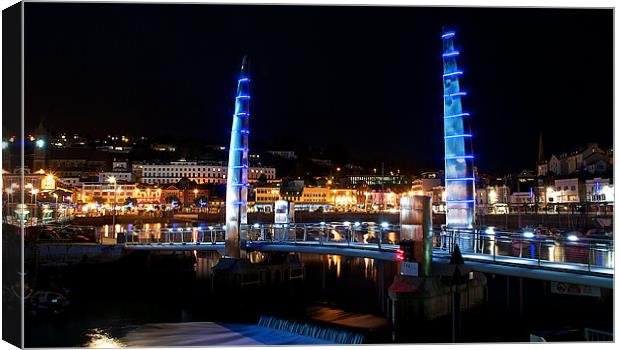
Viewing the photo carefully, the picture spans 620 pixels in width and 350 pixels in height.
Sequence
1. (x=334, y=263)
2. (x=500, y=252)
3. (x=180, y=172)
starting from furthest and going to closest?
(x=180, y=172), (x=334, y=263), (x=500, y=252)

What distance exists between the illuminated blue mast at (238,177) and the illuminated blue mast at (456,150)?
24.8 ft

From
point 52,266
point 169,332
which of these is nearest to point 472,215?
point 169,332

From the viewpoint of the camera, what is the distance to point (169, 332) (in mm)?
17234

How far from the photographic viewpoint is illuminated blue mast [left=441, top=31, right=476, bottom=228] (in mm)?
17875

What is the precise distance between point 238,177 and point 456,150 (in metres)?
8.15

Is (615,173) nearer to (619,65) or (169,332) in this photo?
(619,65)

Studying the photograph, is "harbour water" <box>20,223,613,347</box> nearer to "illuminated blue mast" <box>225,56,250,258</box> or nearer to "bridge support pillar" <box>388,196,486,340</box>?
"bridge support pillar" <box>388,196,486,340</box>

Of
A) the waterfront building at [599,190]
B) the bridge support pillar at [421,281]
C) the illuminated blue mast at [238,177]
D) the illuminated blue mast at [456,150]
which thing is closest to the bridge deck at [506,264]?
the bridge support pillar at [421,281]

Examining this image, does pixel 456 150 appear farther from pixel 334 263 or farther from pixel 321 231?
pixel 334 263

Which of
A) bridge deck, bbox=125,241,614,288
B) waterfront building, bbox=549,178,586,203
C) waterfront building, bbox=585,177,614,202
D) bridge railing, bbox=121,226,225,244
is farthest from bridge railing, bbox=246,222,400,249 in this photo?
waterfront building, bbox=549,178,586,203

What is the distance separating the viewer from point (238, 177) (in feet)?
74.6

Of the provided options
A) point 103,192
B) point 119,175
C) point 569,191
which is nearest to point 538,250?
point 569,191

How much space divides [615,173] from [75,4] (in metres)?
9.79

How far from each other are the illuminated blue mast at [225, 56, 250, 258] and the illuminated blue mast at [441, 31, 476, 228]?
7552 millimetres
